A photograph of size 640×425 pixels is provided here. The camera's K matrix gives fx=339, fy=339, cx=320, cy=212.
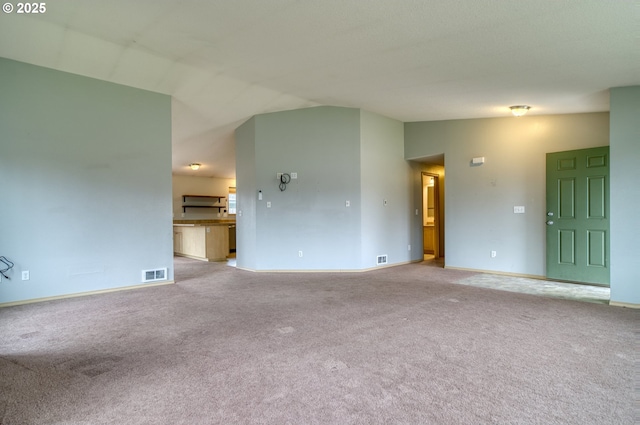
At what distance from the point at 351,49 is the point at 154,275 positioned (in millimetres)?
4173

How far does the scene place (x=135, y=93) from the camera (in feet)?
16.2

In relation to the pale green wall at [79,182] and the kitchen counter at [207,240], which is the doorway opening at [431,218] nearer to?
the kitchen counter at [207,240]

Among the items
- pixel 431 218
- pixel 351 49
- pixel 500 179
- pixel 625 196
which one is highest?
pixel 351 49

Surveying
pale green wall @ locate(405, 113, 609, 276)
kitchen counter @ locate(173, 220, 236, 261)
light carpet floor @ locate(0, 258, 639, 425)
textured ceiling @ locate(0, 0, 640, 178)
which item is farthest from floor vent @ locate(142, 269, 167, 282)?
pale green wall @ locate(405, 113, 609, 276)

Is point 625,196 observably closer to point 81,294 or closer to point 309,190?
point 309,190

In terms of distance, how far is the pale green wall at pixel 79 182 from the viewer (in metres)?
4.04

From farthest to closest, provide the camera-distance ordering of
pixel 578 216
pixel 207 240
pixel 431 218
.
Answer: pixel 431 218, pixel 207 240, pixel 578 216

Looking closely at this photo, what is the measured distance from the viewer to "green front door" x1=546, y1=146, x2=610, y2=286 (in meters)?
4.88

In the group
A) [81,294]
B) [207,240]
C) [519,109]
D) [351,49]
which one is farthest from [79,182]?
[519,109]

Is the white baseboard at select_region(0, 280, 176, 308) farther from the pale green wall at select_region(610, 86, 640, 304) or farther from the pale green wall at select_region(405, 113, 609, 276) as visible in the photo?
the pale green wall at select_region(610, 86, 640, 304)

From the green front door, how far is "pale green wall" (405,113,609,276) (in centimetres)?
18

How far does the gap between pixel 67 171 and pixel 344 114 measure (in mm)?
4322

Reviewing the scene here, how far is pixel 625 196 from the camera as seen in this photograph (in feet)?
12.8

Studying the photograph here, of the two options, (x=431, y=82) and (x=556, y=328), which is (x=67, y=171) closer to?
(x=431, y=82)
